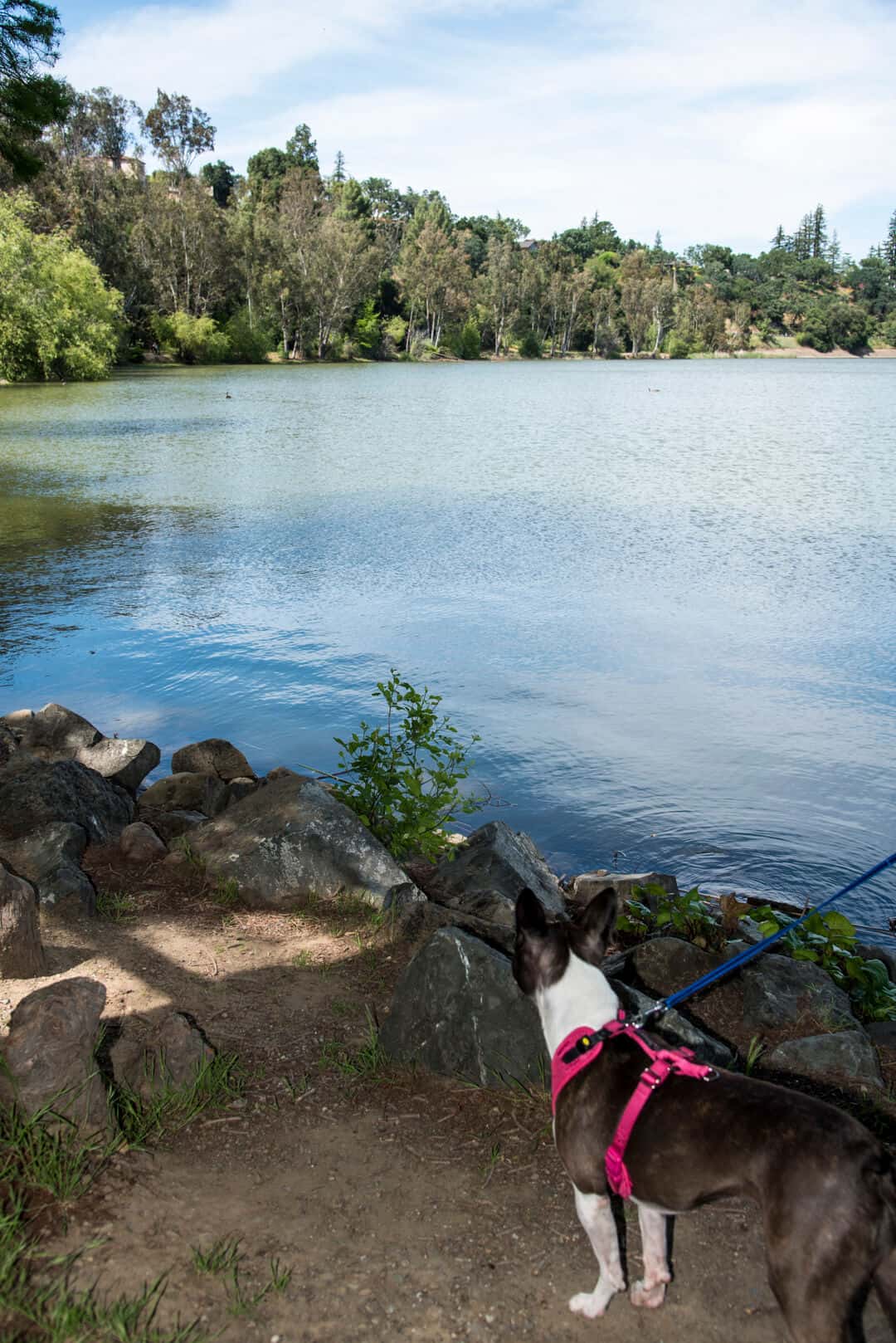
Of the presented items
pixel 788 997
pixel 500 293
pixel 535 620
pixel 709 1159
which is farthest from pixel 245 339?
pixel 709 1159

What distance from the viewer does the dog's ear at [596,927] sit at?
11.4 ft

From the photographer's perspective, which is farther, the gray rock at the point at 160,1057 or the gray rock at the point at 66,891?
the gray rock at the point at 66,891

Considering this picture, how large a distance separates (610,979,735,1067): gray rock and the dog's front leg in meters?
1.23

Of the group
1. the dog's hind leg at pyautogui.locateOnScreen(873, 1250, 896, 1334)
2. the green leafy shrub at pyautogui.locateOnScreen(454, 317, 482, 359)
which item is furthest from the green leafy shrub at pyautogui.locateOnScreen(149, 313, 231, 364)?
the dog's hind leg at pyautogui.locateOnScreen(873, 1250, 896, 1334)

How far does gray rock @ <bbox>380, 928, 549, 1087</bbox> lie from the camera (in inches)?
173

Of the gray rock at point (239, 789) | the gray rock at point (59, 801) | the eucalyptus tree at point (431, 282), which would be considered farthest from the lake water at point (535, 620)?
the eucalyptus tree at point (431, 282)

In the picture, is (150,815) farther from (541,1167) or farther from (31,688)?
(31,688)

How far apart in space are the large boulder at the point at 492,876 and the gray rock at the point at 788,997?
4.91ft

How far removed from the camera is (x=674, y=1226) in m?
3.57

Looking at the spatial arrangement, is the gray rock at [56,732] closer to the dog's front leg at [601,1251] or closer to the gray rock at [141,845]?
the gray rock at [141,845]

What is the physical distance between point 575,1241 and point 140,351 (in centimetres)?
9707

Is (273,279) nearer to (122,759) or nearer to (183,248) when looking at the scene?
(183,248)

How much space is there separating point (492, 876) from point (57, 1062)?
138 inches

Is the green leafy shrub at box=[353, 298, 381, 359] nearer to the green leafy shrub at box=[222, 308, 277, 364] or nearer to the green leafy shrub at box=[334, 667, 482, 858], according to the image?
the green leafy shrub at box=[222, 308, 277, 364]
